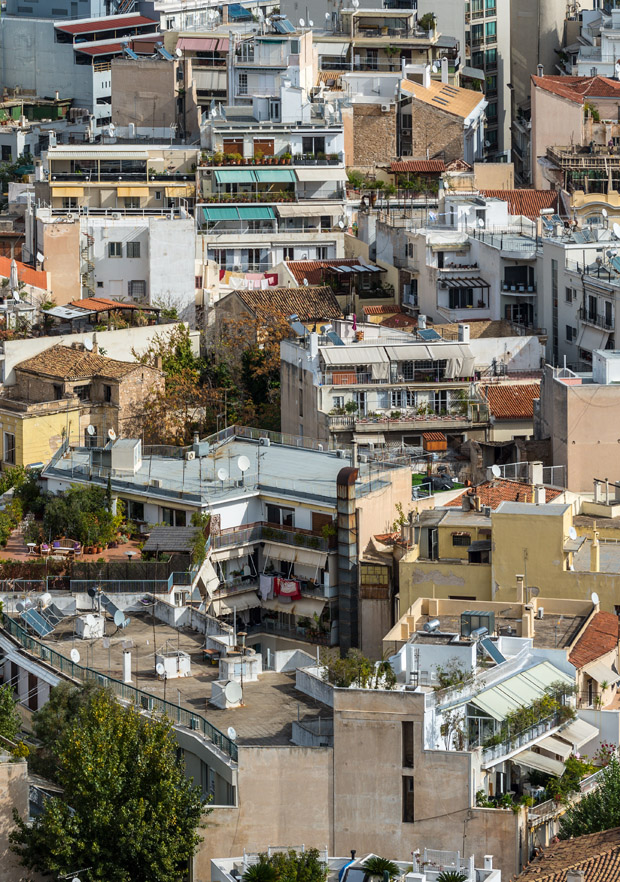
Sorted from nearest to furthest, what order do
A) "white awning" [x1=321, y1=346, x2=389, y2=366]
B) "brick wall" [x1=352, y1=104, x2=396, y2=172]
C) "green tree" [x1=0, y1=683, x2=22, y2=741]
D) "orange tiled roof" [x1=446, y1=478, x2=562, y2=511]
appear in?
"green tree" [x1=0, y1=683, x2=22, y2=741]
"orange tiled roof" [x1=446, y1=478, x2=562, y2=511]
"white awning" [x1=321, y1=346, x2=389, y2=366]
"brick wall" [x1=352, y1=104, x2=396, y2=172]

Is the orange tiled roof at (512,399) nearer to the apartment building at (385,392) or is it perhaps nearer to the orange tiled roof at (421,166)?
the apartment building at (385,392)

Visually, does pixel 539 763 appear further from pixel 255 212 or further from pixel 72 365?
pixel 255 212

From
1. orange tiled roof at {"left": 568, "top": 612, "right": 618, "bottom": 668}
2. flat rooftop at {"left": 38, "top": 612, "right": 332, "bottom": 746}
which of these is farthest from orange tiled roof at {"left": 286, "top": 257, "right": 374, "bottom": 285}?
orange tiled roof at {"left": 568, "top": 612, "right": 618, "bottom": 668}

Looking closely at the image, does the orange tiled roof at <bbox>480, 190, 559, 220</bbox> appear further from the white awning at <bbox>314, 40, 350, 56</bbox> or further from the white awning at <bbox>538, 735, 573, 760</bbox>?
the white awning at <bbox>538, 735, 573, 760</bbox>

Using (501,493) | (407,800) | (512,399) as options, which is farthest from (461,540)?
(512,399)

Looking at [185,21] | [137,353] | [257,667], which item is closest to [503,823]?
[257,667]

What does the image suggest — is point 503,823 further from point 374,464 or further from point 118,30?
point 118,30
